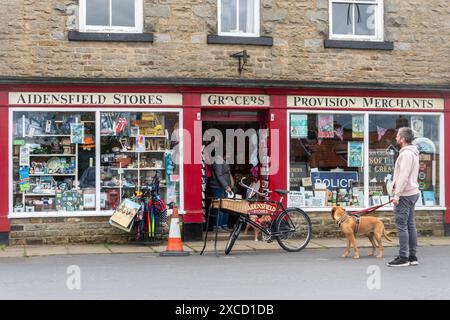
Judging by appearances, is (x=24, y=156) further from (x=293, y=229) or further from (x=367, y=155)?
(x=367, y=155)

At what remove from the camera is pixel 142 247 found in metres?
12.7

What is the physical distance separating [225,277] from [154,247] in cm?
383

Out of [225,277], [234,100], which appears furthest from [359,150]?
[225,277]

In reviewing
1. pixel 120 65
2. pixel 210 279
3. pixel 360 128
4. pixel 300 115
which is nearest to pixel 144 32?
pixel 120 65

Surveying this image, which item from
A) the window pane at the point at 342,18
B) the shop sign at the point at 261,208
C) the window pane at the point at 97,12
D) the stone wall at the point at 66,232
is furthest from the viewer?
the window pane at the point at 342,18

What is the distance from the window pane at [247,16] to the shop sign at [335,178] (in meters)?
3.27

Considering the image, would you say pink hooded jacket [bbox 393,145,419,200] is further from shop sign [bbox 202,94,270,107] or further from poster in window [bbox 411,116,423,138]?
poster in window [bbox 411,116,423,138]

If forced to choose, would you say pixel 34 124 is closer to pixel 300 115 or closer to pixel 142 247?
pixel 142 247

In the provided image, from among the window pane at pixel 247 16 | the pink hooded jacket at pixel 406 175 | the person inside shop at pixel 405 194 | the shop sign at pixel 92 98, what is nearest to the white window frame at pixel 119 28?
the shop sign at pixel 92 98

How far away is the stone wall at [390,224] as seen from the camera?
46.1ft

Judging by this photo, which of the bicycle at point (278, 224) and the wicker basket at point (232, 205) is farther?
the bicycle at point (278, 224)

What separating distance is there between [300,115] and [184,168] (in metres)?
2.63

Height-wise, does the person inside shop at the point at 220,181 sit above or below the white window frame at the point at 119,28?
below

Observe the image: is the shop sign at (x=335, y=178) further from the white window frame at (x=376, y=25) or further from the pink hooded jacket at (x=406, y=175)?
the pink hooded jacket at (x=406, y=175)
